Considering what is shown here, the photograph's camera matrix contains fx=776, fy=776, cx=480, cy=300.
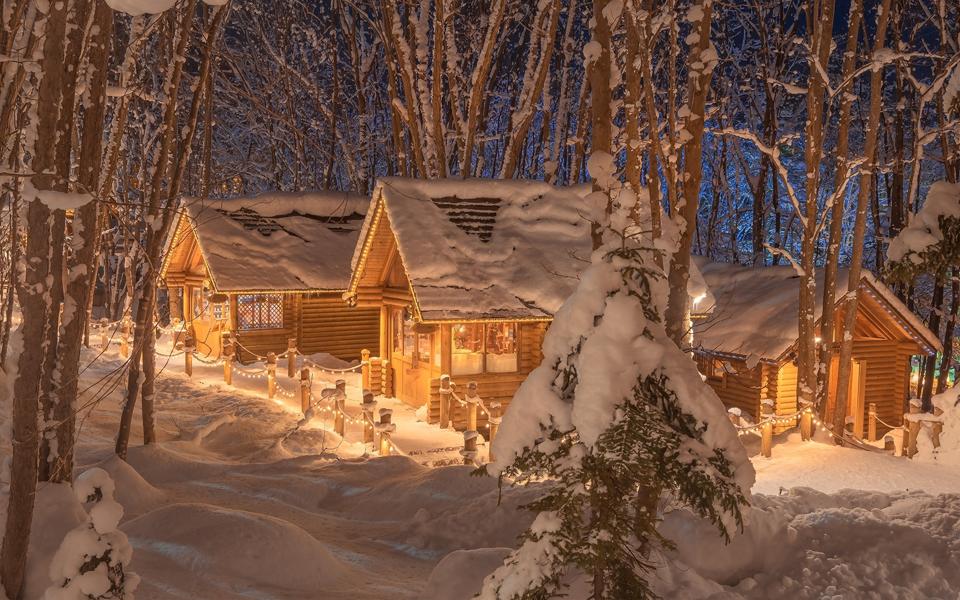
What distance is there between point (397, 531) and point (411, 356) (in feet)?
35.7

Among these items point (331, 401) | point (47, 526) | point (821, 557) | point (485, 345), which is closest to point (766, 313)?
point (485, 345)

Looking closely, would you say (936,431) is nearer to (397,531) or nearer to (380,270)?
(397,531)

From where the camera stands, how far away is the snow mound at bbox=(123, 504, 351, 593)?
19.8 feet

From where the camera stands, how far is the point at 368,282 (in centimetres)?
1967

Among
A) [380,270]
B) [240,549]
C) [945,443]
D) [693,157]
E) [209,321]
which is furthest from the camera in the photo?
[209,321]

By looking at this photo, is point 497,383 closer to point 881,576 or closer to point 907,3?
point 881,576

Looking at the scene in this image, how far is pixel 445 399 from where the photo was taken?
634 inches

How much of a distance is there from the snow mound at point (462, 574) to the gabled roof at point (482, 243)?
1005 cm

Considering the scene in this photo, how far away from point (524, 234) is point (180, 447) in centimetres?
923

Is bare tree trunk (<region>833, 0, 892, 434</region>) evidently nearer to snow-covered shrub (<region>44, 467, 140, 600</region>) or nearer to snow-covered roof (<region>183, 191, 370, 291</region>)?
snow-covered roof (<region>183, 191, 370, 291</region>)

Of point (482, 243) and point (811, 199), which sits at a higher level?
point (811, 199)

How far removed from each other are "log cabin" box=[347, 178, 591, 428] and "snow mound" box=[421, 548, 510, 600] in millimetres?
9974

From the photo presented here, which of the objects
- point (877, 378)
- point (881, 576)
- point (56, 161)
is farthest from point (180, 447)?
point (877, 378)

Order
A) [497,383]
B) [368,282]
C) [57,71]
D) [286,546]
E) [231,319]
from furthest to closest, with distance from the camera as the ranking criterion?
1. [231,319]
2. [368,282]
3. [497,383]
4. [286,546]
5. [57,71]
